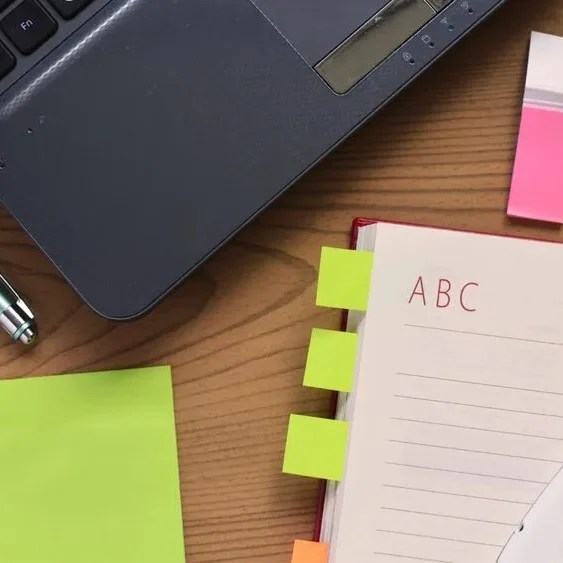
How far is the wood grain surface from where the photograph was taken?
48 cm

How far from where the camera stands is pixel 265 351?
0.49 m

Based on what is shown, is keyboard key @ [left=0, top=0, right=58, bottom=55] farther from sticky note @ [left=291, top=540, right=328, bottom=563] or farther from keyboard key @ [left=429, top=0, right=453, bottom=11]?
sticky note @ [left=291, top=540, right=328, bottom=563]

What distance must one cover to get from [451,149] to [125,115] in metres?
0.22

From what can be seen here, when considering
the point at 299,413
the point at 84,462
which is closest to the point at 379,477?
the point at 299,413

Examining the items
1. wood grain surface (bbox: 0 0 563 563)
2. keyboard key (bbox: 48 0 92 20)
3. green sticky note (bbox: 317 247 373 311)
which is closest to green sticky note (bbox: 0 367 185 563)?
wood grain surface (bbox: 0 0 563 563)

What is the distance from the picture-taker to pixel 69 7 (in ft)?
1.41

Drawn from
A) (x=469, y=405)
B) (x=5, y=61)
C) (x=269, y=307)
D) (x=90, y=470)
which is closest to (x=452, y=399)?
(x=469, y=405)

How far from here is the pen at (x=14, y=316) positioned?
46cm

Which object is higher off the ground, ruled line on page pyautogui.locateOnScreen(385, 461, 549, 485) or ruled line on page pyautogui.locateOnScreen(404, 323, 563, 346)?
ruled line on page pyautogui.locateOnScreen(404, 323, 563, 346)

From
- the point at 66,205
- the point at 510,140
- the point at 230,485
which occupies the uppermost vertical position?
the point at 510,140

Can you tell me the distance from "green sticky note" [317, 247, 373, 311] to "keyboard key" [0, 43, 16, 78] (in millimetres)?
211

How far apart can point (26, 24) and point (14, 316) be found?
17cm

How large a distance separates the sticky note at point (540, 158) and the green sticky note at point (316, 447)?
0.61 ft

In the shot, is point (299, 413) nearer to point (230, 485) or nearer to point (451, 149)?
point (230, 485)
